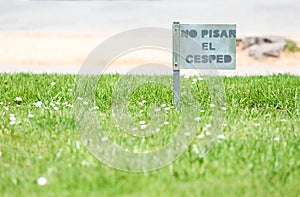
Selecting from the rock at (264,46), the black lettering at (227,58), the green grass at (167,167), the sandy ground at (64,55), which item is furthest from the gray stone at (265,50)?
the black lettering at (227,58)

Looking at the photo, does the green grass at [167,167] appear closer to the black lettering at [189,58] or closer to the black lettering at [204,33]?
the black lettering at [189,58]

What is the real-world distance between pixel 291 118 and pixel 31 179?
2923mm

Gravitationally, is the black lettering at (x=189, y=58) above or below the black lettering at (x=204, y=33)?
below

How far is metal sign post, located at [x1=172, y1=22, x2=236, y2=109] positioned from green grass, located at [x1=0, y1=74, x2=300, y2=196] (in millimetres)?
491

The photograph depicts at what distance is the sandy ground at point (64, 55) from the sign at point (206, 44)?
4.83 meters

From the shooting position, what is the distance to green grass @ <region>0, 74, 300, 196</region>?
13.1 ft

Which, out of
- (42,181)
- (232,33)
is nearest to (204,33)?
(232,33)

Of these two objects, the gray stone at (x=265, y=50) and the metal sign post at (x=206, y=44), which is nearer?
the metal sign post at (x=206, y=44)

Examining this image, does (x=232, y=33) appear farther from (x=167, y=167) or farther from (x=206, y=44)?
(x=167, y=167)

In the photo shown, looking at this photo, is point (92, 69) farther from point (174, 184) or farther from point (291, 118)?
point (174, 184)

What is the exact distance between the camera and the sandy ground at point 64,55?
37.4 feet

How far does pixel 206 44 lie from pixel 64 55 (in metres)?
6.14

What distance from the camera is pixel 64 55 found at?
39.2 feet

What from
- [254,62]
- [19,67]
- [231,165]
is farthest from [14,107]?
[254,62]
